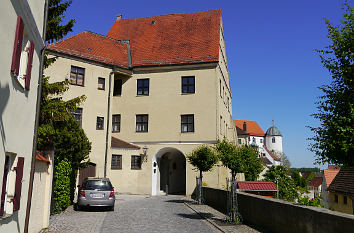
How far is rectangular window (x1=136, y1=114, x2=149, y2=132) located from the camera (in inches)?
1096

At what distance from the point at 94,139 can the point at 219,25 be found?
15.0 metres

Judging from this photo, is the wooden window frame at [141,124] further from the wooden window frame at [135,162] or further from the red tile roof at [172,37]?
the red tile roof at [172,37]

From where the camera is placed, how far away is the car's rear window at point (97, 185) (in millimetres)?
15497

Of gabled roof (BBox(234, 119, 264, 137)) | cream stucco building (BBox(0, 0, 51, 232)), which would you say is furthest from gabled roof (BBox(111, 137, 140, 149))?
gabled roof (BBox(234, 119, 264, 137))

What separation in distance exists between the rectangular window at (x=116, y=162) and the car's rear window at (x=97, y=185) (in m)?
10.5

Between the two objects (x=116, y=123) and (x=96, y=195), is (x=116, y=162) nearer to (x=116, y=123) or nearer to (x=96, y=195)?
(x=116, y=123)

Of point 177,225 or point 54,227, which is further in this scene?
point 177,225

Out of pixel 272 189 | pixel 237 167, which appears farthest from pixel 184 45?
pixel 237 167

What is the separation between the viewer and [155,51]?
97.0 ft

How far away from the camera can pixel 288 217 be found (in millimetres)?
9336

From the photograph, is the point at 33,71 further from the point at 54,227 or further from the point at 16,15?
the point at 54,227

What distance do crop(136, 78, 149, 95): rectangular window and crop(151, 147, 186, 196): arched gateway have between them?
5271 millimetres

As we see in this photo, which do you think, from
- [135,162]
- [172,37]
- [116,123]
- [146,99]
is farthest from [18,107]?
[172,37]

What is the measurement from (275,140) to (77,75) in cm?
11636
